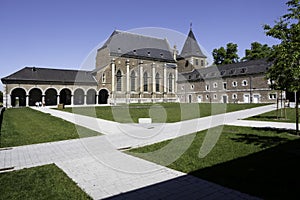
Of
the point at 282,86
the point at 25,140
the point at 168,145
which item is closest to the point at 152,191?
the point at 168,145

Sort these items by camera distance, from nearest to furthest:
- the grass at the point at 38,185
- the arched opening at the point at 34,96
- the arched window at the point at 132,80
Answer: the grass at the point at 38,185 → the arched opening at the point at 34,96 → the arched window at the point at 132,80

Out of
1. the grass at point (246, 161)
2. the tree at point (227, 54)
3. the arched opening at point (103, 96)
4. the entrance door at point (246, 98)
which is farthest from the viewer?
the tree at point (227, 54)

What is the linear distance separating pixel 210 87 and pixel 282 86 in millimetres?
37067

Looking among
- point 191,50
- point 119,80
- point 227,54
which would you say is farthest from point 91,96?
point 227,54

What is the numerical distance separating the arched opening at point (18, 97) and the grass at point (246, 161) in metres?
34.4

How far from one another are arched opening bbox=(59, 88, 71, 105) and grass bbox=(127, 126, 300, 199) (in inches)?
1410

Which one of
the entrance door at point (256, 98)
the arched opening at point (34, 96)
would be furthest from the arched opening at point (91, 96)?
the entrance door at point (256, 98)

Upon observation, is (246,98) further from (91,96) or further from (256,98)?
(91,96)

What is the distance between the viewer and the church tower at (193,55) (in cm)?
5636

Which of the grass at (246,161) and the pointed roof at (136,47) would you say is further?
Answer: the pointed roof at (136,47)

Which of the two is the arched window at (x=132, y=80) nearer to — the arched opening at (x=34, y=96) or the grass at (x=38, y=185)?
the arched opening at (x=34, y=96)

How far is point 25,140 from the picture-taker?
834 cm

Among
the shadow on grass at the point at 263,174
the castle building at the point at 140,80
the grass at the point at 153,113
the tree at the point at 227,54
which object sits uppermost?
the tree at the point at 227,54

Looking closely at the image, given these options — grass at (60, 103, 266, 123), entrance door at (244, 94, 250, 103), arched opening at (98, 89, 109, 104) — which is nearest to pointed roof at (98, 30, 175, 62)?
arched opening at (98, 89, 109, 104)
